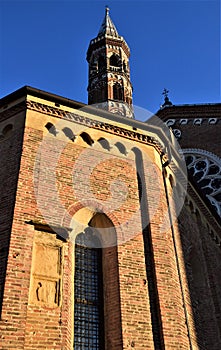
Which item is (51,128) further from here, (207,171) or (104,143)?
(207,171)

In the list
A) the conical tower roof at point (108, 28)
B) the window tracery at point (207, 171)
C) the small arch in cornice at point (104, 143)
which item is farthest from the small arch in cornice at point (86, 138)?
the conical tower roof at point (108, 28)

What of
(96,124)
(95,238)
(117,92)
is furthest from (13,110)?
(117,92)

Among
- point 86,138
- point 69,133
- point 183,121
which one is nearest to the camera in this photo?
point 69,133

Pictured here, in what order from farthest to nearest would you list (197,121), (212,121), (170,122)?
(170,122) < (197,121) < (212,121)

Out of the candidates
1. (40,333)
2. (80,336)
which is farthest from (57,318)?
(80,336)

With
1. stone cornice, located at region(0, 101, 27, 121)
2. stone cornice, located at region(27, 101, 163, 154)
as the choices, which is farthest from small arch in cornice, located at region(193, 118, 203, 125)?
stone cornice, located at region(0, 101, 27, 121)

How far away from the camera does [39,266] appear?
260 inches

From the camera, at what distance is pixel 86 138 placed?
9.08 m

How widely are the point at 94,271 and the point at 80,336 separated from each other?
1308 mm

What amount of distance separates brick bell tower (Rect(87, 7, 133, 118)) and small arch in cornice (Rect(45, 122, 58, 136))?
12344mm

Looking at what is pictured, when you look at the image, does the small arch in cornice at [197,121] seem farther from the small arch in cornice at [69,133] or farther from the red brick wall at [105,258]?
the small arch in cornice at [69,133]

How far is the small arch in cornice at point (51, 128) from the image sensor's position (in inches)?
339

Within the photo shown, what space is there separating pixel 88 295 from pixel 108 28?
72.1 feet

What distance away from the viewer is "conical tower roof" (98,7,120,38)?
2499cm
